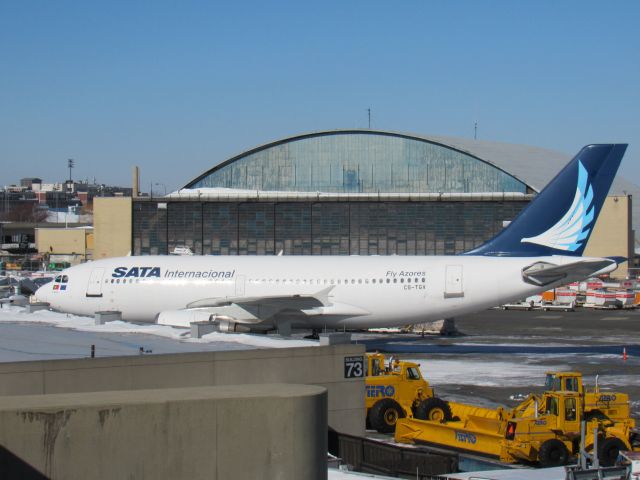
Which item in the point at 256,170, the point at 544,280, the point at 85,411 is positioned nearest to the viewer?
the point at 85,411

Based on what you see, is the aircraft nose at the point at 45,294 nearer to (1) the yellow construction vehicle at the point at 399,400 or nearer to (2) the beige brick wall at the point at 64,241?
(1) the yellow construction vehicle at the point at 399,400

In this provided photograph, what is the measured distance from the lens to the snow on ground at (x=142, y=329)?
84.7 ft

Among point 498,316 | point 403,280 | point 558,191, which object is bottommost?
point 498,316

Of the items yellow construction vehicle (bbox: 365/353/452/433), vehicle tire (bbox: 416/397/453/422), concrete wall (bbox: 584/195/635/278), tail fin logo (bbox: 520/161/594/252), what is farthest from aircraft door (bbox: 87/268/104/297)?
concrete wall (bbox: 584/195/635/278)

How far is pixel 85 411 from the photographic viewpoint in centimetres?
1220

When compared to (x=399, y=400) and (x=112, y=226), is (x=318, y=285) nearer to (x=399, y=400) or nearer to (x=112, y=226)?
(x=399, y=400)

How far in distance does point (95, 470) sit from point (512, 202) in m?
75.2

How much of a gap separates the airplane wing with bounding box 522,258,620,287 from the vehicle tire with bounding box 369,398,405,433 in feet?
47.4

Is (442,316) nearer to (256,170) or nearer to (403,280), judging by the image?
(403,280)

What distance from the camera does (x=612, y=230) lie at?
83688mm

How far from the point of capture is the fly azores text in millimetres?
43312

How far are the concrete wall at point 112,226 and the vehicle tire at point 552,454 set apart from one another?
6861 centimetres

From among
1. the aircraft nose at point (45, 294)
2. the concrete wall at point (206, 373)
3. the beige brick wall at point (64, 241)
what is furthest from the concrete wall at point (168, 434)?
the beige brick wall at point (64, 241)

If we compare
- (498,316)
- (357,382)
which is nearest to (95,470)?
(357,382)
